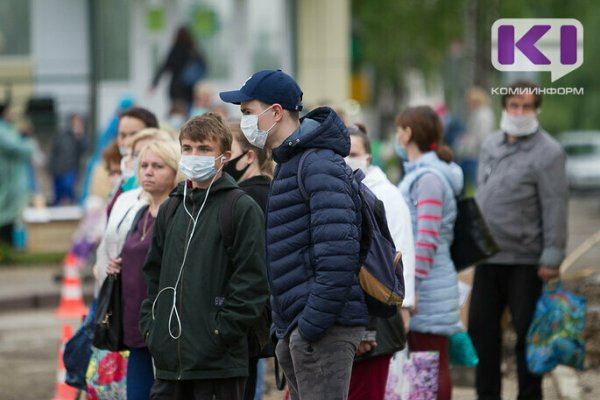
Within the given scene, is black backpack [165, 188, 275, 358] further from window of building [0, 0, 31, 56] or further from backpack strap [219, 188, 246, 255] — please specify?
window of building [0, 0, 31, 56]

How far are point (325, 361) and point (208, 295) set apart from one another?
0.77 m

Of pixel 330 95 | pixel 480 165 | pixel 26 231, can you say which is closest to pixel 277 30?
pixel 330 95

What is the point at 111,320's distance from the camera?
24.5 ft

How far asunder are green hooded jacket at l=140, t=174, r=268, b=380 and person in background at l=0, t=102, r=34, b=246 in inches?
513

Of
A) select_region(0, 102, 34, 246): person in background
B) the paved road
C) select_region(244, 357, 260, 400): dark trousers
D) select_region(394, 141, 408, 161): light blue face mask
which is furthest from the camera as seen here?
select_region(0, 102, 34, 246): person in background

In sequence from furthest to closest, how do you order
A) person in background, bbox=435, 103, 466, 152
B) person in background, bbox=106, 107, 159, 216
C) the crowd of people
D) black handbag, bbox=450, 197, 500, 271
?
person in background, bbox=435, 103, 466, 152
person in background, bbox=106, 107, 159, 216
black handbag, bbox=450, 197, 500, 271
the crowd of people

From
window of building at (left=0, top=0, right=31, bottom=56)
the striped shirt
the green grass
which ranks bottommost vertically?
the green grass

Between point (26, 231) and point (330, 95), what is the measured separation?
25.8 ft

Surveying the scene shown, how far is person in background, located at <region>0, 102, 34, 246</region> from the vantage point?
763 inches

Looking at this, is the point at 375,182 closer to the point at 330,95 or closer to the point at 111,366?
the point at 111,366

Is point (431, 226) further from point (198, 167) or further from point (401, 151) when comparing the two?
point (198, 167)

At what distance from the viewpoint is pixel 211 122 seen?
689 cm

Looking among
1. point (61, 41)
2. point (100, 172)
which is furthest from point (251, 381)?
point (61, 41)

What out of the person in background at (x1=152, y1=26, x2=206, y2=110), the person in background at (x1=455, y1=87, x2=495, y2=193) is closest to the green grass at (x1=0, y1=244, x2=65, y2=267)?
the person in background at (x1=152, y1=26, x2=206, y2=110)
